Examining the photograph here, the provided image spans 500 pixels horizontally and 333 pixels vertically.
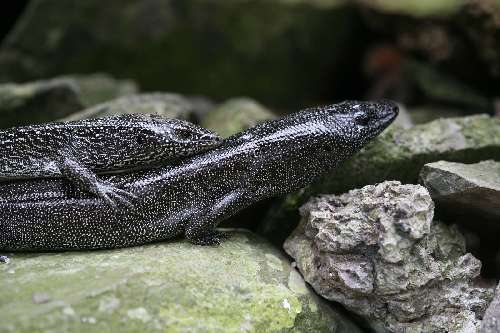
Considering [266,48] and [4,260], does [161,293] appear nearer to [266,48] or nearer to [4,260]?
[4,260]

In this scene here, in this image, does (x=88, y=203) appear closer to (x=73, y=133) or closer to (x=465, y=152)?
(x=73, y=133)

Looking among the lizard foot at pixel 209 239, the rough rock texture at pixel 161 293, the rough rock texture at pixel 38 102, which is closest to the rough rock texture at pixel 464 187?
the rough rock texture at pixel 161 293

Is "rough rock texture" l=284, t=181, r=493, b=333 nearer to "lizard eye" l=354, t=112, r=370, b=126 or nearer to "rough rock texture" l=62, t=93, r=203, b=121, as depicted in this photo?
"lizard eye" l=354, t=112, r=370, b=126

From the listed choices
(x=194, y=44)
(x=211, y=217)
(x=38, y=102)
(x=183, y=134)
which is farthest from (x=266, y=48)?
(x=211, y=217)

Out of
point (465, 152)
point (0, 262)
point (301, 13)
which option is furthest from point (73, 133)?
point (301, 13)

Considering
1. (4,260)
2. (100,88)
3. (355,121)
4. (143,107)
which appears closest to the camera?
(4,260)
